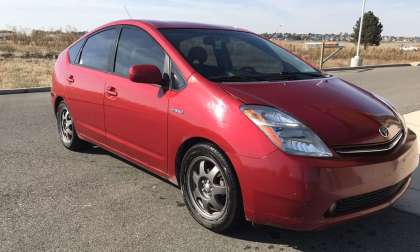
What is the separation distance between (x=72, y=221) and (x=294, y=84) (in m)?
2.12

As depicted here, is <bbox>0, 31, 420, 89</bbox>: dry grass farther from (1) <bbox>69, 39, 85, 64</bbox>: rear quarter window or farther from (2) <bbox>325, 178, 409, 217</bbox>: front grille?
(2) <bbox>325, 178, 409, 217</bbox>: front grille

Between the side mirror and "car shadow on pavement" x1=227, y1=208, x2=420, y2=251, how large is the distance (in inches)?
54.6

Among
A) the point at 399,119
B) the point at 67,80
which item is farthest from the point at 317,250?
the point at 67,80

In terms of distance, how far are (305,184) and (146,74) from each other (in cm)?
162

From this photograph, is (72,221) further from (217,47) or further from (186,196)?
(217,47)

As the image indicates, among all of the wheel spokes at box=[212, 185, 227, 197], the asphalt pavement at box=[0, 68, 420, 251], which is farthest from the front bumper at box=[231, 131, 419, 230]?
the asphalt pavement at box=[0, 68, 420, 251]

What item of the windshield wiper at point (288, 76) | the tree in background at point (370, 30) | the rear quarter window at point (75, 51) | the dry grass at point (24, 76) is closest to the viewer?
the windshield wiper at point (288, 76)

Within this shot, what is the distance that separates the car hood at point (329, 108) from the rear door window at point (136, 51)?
0.86 m

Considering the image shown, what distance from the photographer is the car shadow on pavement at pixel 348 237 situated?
10.9ft

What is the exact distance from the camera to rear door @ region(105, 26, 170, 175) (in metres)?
3.83

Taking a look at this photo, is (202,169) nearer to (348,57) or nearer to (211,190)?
(211,190)

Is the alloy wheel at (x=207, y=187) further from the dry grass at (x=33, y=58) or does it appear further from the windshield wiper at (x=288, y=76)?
the dry grass at (x=33, y=58)

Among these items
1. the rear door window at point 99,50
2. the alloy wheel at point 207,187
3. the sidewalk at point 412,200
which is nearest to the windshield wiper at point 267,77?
the alloy wheel at point 207,187

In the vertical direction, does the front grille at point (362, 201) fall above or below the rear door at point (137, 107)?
below
